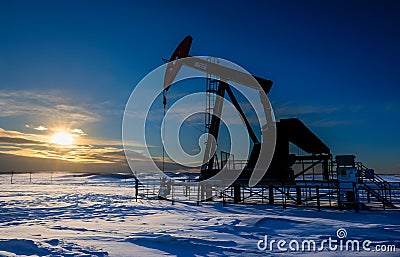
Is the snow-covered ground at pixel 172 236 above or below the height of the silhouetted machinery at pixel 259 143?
below

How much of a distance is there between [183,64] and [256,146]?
6.19 metres

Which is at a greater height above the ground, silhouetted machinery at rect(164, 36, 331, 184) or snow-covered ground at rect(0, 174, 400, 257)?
silhouetted machinery at rect(164, 36, 331, 184)

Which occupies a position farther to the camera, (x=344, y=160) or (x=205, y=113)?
(x=205, y=113)

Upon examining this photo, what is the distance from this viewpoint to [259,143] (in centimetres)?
1705

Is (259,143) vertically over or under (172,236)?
over

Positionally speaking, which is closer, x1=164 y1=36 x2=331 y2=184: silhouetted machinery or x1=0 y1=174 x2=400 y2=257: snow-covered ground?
x1=0 y1=174 x2=400 y2=257: snow-covered ground

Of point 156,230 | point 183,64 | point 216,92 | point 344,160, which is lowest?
point 156,230

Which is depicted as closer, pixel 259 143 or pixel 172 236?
pixel 172 236

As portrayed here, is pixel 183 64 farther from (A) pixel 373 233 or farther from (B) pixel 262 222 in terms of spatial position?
(A) pixel 373 233

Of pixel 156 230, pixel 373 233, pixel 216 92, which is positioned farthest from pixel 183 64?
pixel 373 233

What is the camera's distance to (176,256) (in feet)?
20.1

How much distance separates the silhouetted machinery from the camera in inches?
653

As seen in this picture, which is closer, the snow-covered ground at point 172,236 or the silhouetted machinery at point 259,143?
the snow-covered ground at point 172,236

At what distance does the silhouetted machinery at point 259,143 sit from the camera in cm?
1658
